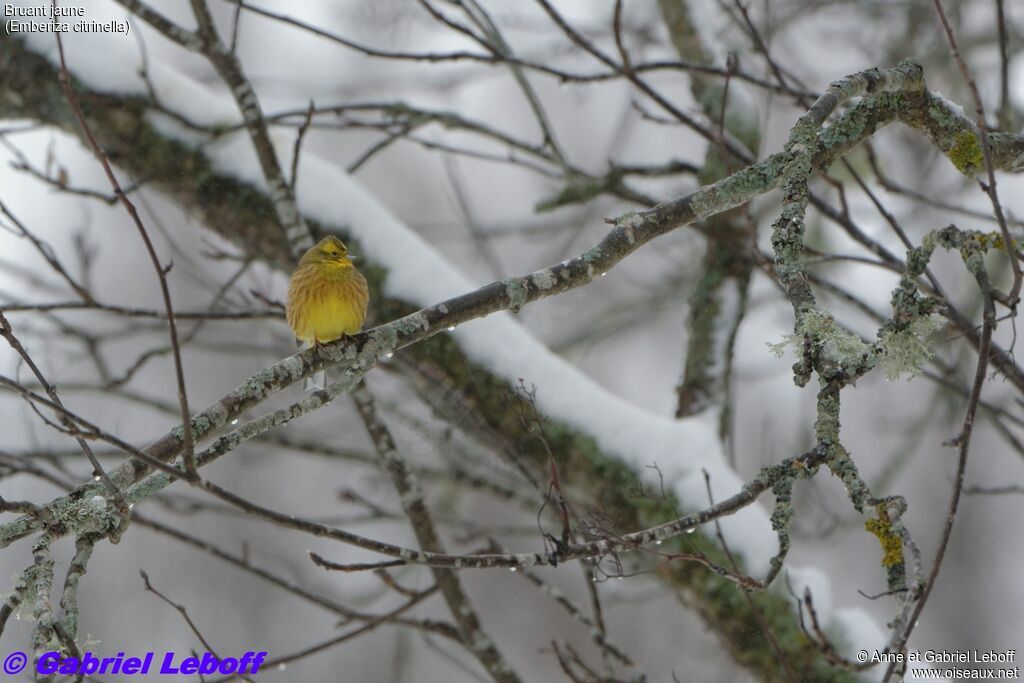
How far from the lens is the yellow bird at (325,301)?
2906mm

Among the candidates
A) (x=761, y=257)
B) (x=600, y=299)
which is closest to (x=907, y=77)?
(x=761, y=257)

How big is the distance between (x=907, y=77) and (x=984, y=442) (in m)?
10.7

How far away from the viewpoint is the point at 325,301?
2.91 metres

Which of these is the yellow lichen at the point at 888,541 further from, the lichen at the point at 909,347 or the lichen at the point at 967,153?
the lichen at the point at 967,153

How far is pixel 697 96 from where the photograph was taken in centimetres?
451

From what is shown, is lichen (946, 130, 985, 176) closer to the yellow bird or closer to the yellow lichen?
the yellow lichen

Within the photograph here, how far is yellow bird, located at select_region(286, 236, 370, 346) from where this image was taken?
2.91 m

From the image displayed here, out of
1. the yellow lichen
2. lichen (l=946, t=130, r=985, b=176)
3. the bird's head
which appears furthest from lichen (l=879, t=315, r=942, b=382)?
the bird's head

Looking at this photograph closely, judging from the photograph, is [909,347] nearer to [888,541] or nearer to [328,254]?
[888,541]

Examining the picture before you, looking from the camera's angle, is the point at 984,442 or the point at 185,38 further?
the point at 984,442

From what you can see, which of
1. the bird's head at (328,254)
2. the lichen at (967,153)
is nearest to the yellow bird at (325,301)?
the bird's head at (328,254)

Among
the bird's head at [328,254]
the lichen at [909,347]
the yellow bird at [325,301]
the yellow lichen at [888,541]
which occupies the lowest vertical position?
the yellow lichen at [888,541]

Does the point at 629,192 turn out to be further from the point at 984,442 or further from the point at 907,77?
the point at 984,442

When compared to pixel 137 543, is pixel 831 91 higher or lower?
lower
